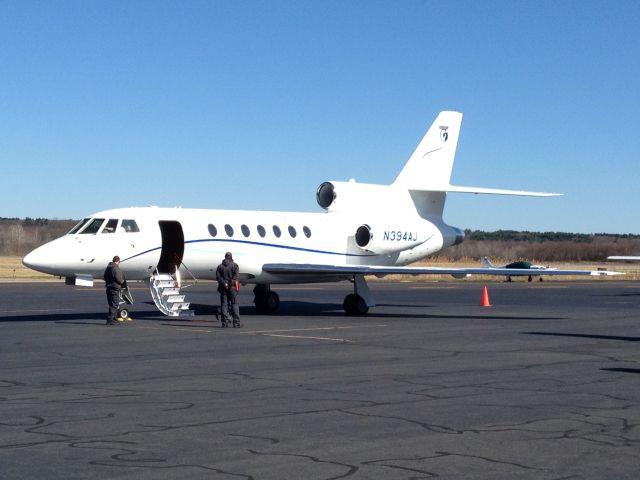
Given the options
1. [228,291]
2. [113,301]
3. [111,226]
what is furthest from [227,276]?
[111,226]

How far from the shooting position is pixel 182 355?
56.9 ft

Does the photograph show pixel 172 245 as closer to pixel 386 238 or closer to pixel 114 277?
pixel 114 277

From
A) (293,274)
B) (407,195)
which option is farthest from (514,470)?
(407,195)

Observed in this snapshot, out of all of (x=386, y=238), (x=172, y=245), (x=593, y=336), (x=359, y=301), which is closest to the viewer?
(x=593, y=336)

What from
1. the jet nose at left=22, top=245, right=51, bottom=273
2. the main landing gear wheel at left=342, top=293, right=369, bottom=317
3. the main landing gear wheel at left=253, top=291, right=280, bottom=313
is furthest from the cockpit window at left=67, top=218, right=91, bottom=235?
the main landing gear wheel at left=342, top=293, right=369, bottom=317

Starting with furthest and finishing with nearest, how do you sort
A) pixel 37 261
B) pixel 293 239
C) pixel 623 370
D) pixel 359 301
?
pixel 293 239
pixel 359 301
pixel 37 261
pixel 623 370

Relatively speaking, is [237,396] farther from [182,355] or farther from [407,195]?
[407,195]

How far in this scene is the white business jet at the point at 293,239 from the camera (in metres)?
25.2

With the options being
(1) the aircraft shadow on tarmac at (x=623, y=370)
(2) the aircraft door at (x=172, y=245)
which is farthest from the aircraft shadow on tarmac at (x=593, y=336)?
(2) the aircraft door at (x=172, y=245)

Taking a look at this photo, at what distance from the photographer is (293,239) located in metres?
29.2

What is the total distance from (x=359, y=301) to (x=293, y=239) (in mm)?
2700

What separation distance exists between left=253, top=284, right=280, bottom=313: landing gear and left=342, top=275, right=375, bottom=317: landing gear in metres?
2.37

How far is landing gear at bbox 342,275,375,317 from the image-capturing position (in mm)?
28281

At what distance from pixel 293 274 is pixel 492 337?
8173 mm
